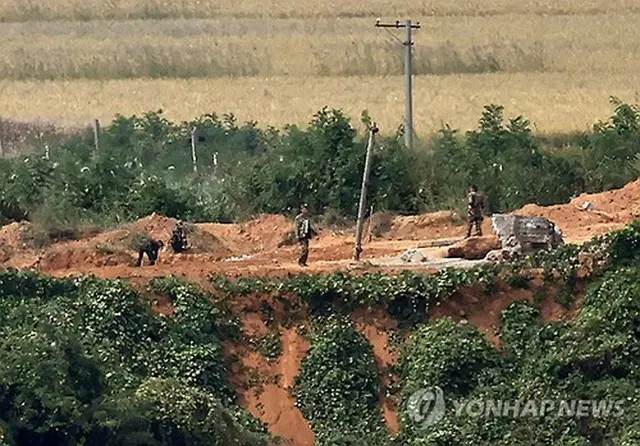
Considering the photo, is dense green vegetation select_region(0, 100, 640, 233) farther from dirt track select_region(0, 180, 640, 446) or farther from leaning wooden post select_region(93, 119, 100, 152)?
leaning wooden post select_region(93, 119, 100, 152)

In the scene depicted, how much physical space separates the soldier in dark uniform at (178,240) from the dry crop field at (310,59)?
12.2m

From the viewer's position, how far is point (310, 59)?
Result: 51125mm

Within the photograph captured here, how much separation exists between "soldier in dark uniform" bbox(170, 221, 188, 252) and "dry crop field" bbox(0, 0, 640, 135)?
12245 millimetres

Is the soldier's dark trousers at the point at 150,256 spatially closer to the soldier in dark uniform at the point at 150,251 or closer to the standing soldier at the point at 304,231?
the soldier in dark uniform at the point at 150,251

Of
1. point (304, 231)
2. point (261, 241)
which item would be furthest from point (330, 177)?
point (304, 231)

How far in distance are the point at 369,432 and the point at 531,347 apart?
8.05 feet

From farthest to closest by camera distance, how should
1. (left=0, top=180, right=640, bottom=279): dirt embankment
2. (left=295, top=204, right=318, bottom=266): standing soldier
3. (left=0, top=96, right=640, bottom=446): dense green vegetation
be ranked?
(left=0, top=180, right=640, bottom=279): dirt embankment
(left=295, top=204, right=318, bottom=266): standing soldier
(left=0, top=96, right=640, bottom=446): dense green vegetation

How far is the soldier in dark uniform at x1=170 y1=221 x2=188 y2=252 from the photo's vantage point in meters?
30.3

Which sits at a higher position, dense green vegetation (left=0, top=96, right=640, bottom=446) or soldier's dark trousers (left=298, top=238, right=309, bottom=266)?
soldier's dark trousers (left=298, top=238, right=309, bottom=266)

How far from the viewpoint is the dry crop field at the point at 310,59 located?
1789 inches

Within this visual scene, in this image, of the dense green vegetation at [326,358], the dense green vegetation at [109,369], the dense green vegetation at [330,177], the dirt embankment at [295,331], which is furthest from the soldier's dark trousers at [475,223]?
the dense green vegetation at [109,369]

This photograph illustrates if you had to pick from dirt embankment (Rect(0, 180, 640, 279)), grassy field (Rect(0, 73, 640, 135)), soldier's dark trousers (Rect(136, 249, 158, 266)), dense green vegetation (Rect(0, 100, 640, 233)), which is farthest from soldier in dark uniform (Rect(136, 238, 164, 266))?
grassy field (Rect(0, 73, 640, 135))

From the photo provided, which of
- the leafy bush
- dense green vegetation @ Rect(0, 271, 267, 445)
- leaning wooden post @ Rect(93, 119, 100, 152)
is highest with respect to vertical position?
leaning wooden post @ Rect(93, 119, 100, 152)

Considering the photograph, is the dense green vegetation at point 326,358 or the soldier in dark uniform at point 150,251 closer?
the dense green vegetation at point 326,358
